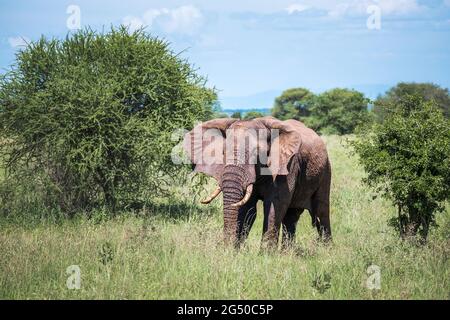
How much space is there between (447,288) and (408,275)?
607 mm

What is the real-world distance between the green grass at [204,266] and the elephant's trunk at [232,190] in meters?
0.46

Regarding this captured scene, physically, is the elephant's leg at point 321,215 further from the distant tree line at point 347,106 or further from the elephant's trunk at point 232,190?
the distant tree line at point 347,106

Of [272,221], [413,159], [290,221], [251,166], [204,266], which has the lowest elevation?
[204,266]

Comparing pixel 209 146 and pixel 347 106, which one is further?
pixel 347 106

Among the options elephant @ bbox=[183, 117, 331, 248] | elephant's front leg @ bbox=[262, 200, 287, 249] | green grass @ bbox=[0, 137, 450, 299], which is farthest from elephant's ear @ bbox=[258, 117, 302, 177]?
green grass @ bbox=[0, 137, 450, 299]

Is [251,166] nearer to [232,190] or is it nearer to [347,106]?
[232,190]

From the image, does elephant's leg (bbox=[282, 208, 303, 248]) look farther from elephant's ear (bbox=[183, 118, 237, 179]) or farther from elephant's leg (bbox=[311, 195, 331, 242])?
Answer: elephant's ear (bbox=[183, 118, 237, 179])

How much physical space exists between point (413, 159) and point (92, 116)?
21.6 feet

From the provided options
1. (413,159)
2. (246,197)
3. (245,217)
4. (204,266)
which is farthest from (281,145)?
(413,159)

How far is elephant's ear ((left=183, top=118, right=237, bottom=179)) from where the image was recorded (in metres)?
10.3

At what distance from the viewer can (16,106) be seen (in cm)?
1479

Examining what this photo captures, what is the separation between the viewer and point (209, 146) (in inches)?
415

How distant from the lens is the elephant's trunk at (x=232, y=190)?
32.0ft
